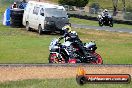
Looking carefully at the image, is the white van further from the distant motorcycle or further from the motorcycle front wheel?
the motorcycle front wheel

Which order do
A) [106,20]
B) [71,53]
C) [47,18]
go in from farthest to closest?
[106,20]
[47,18]
[71,53]

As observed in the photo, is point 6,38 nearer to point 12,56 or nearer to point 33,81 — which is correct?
point 12,56

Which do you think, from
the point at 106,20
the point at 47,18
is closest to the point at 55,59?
the point at 47,18

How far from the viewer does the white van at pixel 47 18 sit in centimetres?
2880

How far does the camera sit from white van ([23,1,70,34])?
94.5 ft

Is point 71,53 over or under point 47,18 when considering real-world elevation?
over

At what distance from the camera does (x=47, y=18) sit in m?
28.9

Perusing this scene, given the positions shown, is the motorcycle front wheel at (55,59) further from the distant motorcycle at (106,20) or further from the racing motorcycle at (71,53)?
the distant motorcycle at (106,20)

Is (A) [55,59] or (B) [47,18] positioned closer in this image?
(A) [55,59]

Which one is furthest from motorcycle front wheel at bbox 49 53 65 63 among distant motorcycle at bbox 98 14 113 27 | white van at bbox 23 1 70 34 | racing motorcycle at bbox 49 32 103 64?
distant motorcycle at bbox 98 14 113 27

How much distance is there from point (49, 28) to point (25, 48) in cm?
873

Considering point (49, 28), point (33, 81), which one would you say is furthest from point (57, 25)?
point (33, 81)

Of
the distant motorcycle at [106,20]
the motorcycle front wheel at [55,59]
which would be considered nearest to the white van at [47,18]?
the distant motorcycle at [106,20]

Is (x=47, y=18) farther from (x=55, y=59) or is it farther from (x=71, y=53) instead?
(x=71, y=53)
